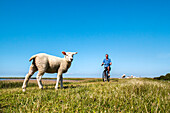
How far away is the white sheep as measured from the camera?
7738 mm

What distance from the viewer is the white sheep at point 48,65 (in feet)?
25.4

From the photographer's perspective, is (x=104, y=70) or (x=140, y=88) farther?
(x=104, y=70)

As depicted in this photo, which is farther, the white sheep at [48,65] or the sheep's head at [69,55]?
the sheep's head at [69,55]

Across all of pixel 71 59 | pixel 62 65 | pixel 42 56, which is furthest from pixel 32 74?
pixel 71 59

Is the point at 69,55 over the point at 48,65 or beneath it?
over

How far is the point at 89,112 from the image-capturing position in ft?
10.3

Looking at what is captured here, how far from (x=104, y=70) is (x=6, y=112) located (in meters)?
11.7

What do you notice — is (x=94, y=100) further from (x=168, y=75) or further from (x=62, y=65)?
(x=168, y=75)

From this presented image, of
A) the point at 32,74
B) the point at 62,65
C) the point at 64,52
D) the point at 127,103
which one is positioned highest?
the point at 64,52

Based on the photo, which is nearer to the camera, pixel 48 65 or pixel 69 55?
pixel 48 65

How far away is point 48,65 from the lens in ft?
26.6

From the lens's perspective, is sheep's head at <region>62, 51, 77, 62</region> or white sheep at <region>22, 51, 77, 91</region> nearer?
white sheep at <region>22, 51, 77, 91</region>

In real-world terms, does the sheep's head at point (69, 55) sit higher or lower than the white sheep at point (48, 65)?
higher

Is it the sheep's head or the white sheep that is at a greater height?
the sheep's head
